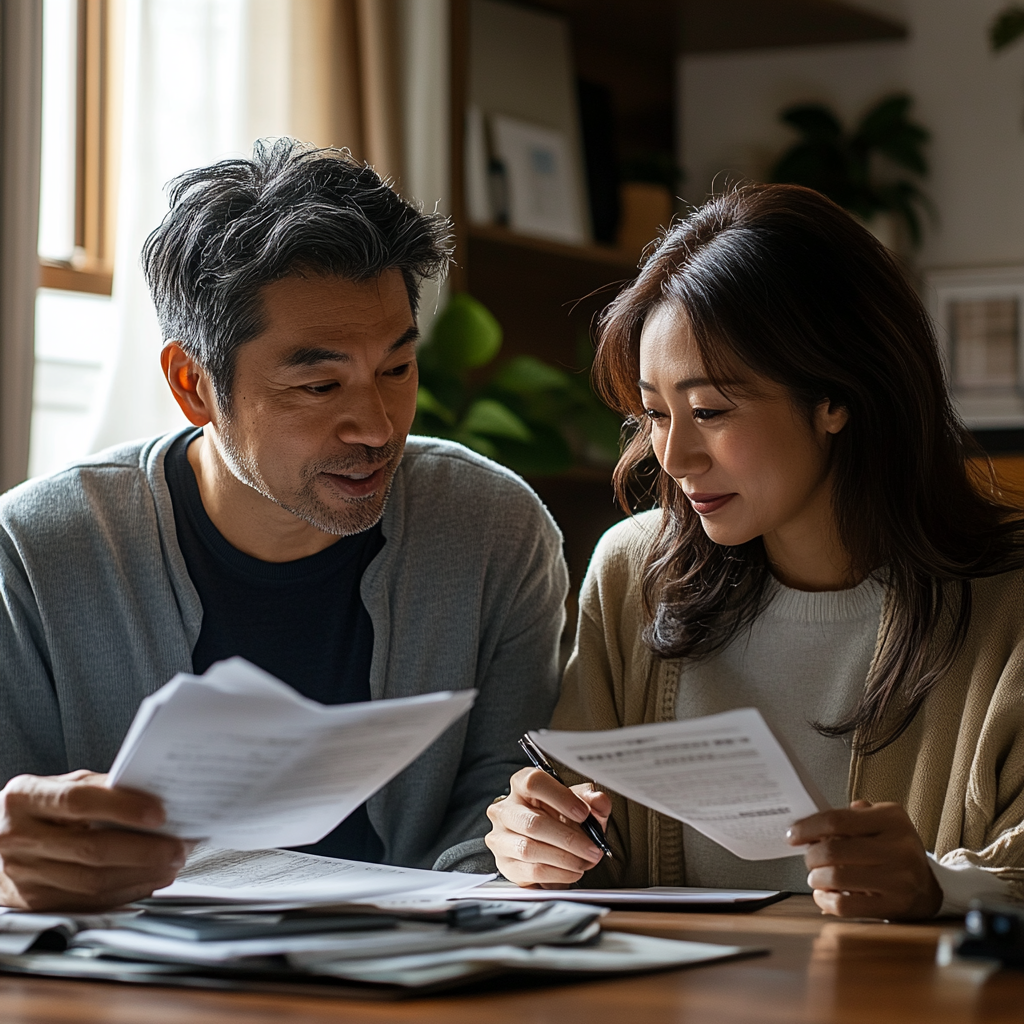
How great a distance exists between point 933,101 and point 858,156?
0.28 metres

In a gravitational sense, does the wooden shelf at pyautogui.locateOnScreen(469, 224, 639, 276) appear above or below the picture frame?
below

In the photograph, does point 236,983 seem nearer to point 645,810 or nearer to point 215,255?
point 645,810

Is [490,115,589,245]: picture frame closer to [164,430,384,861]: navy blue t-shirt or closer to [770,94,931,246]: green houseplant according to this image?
[770,94,931,246]: green houseplant

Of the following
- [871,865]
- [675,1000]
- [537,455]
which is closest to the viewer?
[675,1000]

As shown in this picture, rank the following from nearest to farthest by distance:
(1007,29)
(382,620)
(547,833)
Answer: (547,833), (382,620), (1007,29)

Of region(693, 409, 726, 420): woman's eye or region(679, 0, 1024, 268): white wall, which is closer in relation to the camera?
region(693, 409, 726, 420): woman's eye

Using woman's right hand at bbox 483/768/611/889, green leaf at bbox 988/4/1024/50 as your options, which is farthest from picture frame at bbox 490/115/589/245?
woman's right hand at bbox 483/768/611/889

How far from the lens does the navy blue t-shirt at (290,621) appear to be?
165cm

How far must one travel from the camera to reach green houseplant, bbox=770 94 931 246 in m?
3.65

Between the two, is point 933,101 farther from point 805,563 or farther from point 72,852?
point 72,852

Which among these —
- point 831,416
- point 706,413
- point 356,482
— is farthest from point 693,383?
point 356,482

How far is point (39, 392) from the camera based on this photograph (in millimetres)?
2398

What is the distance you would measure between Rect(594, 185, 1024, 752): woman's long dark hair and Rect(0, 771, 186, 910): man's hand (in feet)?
2.34

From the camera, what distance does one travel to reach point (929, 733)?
140 cm
